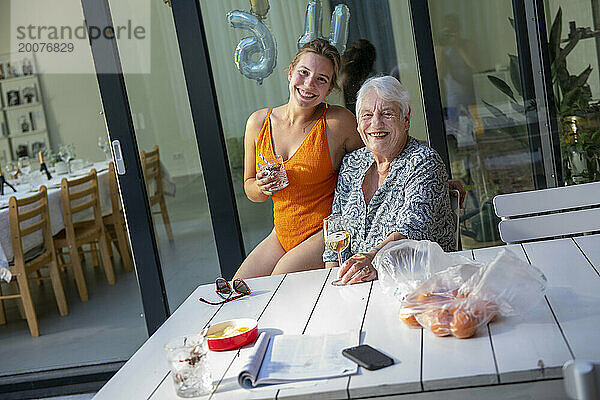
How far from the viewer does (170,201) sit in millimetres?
3719

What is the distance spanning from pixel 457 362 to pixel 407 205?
1.06 meters

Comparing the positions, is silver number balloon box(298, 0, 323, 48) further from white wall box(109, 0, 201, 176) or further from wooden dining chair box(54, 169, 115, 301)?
wooden dining chair box(54, 169, 115, 301)

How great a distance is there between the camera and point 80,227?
16.0ft

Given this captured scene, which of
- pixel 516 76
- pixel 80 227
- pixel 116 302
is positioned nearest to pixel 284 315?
pixel 516 76

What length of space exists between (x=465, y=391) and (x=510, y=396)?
90 millimetres

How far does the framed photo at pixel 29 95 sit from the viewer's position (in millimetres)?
4711

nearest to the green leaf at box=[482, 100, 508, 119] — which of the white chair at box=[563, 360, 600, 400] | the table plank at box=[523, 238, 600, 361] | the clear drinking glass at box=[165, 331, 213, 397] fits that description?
the table plank at box=[523, 238, 600, 361]

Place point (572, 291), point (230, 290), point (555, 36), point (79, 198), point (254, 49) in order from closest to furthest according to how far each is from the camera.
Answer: point (572, 291) → point (230, 290) → point (555, 36) → point (254, 49) → point (79, 198)

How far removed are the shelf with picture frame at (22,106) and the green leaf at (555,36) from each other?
3.14m

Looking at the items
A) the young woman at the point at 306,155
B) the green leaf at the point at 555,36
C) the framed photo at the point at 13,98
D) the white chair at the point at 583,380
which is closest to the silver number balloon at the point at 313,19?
the young woman at the point at 306,155

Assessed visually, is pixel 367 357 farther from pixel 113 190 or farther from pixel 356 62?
pixel 113 190

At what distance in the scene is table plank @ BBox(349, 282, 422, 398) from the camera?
4.67ft

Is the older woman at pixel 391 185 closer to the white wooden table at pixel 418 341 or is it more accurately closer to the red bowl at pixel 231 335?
the white wooden table at pixel 418 341

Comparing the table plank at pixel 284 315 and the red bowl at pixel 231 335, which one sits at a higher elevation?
the red bowl at pixel 231 335
